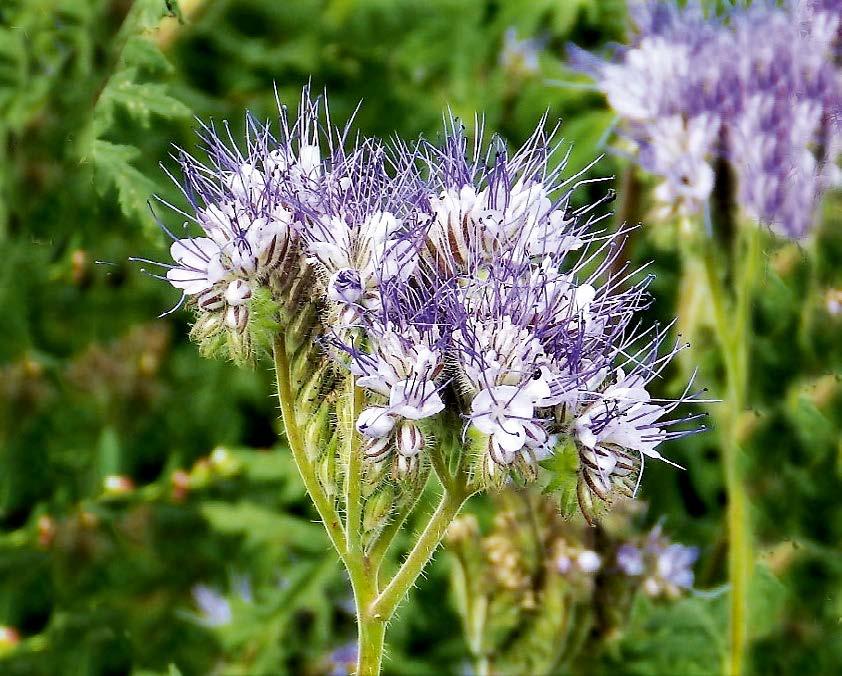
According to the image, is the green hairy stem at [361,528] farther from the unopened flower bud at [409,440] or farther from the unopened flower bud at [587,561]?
the unopened flower bud at [587,561]

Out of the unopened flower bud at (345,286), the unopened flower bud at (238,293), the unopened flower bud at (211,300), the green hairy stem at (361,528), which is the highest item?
the unopened flower bud at (345,286)

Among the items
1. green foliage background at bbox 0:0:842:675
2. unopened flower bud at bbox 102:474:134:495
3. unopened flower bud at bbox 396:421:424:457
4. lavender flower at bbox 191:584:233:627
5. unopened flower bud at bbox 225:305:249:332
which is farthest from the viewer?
lavender flower at bbox 191:584:233:627

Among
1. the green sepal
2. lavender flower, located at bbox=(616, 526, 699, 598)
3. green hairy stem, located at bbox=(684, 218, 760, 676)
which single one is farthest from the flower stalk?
the green sepal

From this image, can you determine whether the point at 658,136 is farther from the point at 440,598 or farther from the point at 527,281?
the point at 440,598

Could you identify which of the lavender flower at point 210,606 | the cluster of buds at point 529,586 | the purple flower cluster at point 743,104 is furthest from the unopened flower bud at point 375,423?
the lavender flower at point 210,606

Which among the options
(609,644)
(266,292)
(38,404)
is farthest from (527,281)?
(38,404)

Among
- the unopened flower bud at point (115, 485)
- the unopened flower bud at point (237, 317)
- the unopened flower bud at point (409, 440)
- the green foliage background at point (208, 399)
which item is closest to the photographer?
the unopened flower bud at point (409, 440)

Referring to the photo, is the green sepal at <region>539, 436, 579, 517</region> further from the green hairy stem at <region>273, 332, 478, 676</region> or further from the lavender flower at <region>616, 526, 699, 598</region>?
the lavender flower at <region>616, 526, 699, 598</region>

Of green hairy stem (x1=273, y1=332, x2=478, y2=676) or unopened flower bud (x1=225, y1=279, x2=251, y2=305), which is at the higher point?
unopened flower bud (x1=225, y1=279, x2=251, y2=305)
